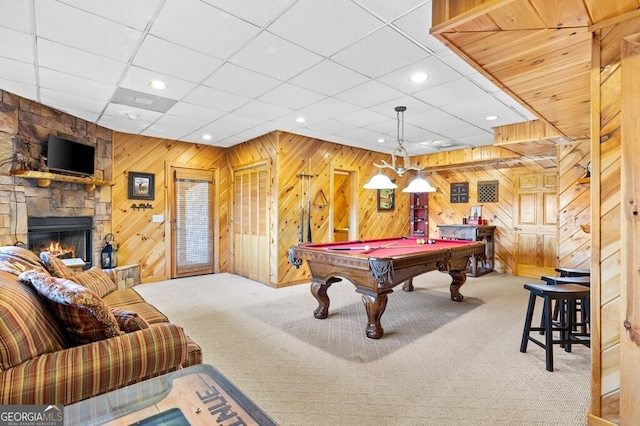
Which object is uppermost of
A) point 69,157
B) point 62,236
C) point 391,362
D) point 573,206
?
point 69,157

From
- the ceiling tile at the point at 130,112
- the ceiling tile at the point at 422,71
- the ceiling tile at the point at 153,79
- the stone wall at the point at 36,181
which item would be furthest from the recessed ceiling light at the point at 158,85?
the ceiling tile at the point at 422,71

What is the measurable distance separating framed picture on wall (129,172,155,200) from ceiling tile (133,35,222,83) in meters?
3.01

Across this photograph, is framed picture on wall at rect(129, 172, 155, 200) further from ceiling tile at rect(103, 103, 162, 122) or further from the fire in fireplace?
ceiling tile at rect(103, 103, 162, 122)

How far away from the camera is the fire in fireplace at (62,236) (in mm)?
4102

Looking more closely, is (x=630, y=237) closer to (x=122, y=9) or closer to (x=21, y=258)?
(x=122, y=9)

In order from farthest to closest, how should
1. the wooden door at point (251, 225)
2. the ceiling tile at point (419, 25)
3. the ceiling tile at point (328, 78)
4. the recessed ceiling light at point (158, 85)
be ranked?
the wooden door at point (251, 225), the recessed ceiling light at point (158, 85), the ceiling tile at point (328, 78), the ceiling tile at point (419, 25)

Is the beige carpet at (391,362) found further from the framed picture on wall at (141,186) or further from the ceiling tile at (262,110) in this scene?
the ceiling tile at (262,110)

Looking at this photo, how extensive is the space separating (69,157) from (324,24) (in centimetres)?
395

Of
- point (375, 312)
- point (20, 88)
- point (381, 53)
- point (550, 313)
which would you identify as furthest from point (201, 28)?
point (550, 313)

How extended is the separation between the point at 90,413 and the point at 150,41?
249cm

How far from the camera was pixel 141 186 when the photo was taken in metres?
5.56

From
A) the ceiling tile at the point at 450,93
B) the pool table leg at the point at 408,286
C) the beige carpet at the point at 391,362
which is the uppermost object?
the ceiling tile at the point at 450,93

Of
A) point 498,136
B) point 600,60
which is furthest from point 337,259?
point 498,136

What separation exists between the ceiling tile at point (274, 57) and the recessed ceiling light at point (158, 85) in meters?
0.97
